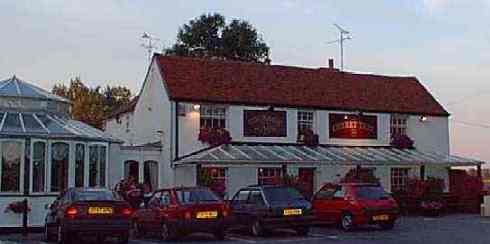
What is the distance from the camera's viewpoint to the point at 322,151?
35344 mm

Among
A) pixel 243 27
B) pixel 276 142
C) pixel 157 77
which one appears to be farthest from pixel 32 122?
pixel 243 27

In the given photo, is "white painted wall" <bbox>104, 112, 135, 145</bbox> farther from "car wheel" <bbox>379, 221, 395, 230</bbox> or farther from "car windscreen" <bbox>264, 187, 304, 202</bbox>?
"car wheel" <bbox>379, 221, 395, 230</bbox>

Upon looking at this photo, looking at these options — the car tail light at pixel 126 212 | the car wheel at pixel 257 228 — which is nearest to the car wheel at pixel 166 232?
the car tail light at pixel 126 212

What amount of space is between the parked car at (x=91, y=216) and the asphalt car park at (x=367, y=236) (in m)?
1.72

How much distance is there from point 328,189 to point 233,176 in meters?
8.22

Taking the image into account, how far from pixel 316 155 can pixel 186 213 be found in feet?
47.7

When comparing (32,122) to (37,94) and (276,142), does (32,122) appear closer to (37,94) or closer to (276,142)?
(37,94)

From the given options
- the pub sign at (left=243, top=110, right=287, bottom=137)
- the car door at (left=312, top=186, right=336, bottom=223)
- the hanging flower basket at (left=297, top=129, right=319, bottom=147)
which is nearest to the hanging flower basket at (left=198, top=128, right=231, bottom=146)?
the pub sign at (left=243, top=110, right=287, bottom=137)

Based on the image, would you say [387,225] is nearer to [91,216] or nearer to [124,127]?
[91,216]

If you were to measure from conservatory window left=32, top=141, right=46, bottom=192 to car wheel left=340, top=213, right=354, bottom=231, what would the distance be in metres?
9.91

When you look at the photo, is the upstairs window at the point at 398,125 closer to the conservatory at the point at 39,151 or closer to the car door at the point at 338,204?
the car door at the point at 338,204

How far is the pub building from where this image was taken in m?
32.8

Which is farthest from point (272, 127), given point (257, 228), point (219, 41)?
point (219, 41)

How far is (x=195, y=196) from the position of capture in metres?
21.2
